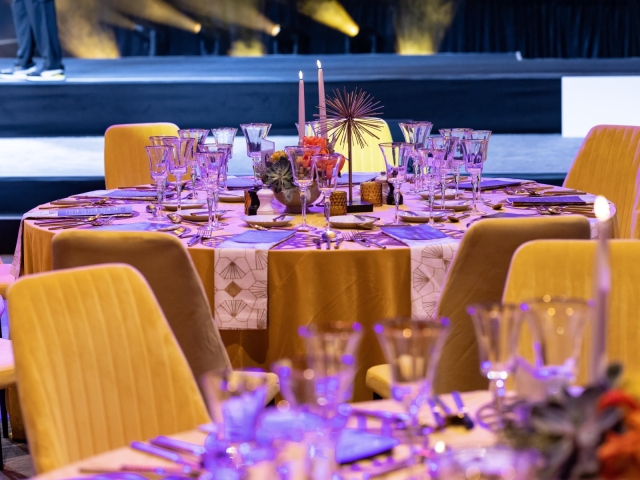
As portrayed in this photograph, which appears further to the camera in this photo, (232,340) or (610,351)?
(232,340)

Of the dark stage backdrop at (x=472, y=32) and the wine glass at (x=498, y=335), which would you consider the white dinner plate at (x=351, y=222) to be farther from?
the dark stage backdrop at (x=472, y=32)

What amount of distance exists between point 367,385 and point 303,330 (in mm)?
1259

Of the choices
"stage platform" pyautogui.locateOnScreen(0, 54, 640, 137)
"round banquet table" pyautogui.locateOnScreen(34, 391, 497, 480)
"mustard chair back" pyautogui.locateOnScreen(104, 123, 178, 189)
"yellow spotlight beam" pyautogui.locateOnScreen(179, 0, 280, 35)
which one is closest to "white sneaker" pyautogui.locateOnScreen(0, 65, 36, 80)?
"stage platform" pyautogui.locateOnScreen(0, 54, 640, 137)

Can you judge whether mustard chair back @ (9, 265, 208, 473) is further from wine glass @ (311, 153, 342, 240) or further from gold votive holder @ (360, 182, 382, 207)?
gold votive holder @ (360, 182, 382, 207)

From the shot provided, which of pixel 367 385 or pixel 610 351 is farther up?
pixel 610 351

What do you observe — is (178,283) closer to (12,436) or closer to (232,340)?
(232,340)

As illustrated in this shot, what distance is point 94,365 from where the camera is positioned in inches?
55.8

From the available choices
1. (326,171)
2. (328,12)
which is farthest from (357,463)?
(328,12)

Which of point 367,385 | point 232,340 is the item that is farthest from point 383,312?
point 232,340

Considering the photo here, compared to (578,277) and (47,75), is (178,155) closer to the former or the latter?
(578,277)

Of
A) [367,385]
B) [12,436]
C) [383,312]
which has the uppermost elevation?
[383,312]

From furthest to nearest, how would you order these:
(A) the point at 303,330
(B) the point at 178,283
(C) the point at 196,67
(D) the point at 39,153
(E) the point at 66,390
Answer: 1. (C) the point at 196,67
2. (D) the point at 39,153
3. (B) the point at 178,283
4. (E) the point at 66,390
5. (A) the point at 303,330

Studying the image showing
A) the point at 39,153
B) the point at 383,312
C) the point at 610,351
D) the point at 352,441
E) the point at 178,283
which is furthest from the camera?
the point at 39,153

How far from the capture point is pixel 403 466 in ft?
3.42
